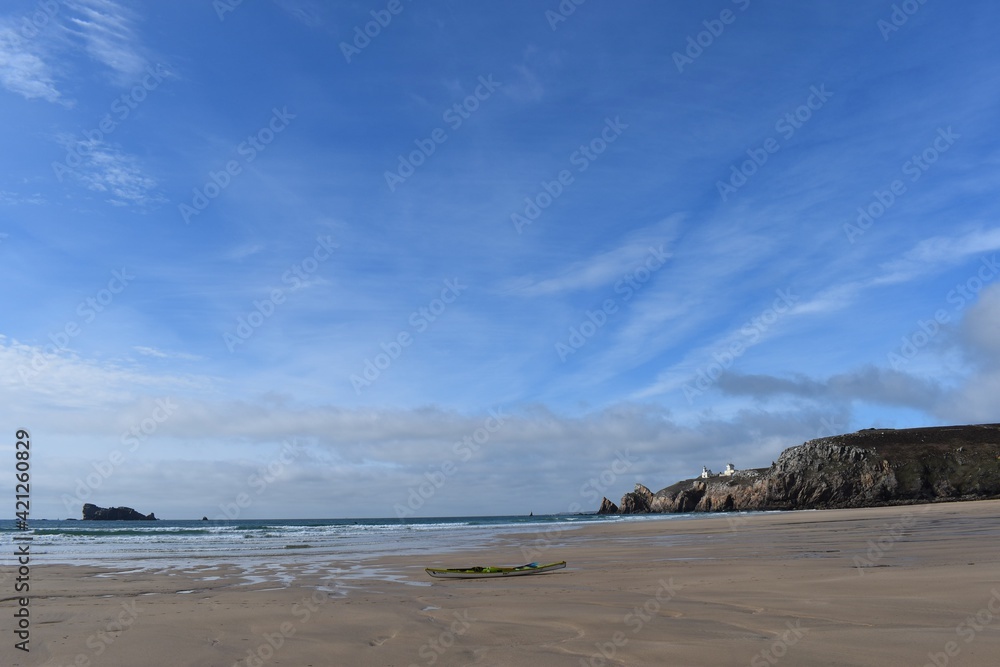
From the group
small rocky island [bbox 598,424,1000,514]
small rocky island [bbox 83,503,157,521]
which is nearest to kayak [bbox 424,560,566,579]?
small rocky island [bbox 598,424,1000,514]

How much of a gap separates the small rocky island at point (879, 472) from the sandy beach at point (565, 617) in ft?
266

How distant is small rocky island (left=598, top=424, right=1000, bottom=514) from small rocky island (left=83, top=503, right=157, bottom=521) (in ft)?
469

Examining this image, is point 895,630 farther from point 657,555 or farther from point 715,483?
point 715,483

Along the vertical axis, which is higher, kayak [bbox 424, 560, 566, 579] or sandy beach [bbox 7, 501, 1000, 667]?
sandy beach [bbox 7, 501, 1000, 667]

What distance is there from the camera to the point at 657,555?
1938cm

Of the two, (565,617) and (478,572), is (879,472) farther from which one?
(565,617)

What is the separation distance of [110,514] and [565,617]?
587 feet

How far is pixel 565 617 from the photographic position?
8852 mm

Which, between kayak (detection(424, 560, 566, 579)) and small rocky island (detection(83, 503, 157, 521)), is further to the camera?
small rocky island (detection(83, 503, 157, 521))

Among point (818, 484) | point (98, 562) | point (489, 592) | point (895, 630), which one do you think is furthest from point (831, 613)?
point (818, 484)

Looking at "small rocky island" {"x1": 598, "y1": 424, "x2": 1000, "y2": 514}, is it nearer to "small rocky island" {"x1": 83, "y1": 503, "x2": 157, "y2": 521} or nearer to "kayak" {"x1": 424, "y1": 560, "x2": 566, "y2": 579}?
"kayak" {"x1": 424, "y1": 560, "x2": 566, "y2": 579}

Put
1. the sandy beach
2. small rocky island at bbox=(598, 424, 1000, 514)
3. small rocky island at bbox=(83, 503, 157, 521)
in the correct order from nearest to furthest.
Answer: the sandy beach < small rocky island at bbox=(598, 424, 1000, 514) < small rocky island at bbox=(83, 503, 157, 521)

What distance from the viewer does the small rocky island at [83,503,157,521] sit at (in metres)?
147

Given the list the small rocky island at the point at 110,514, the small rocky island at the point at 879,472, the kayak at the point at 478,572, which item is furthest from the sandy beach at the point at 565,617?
the small rocky island at the point at 110,514
